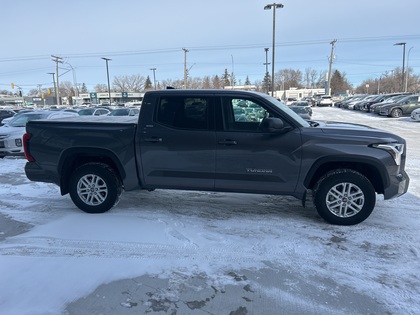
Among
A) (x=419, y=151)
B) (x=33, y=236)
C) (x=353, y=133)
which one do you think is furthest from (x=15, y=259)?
(x=419, y=151)

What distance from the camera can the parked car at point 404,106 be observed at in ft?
80.5

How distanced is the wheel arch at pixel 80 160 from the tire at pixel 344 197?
2979mm

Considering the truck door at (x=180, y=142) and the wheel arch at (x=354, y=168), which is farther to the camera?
the truck door at (x=180, y=142)

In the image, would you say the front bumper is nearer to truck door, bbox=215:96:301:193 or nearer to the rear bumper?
truck door, bbox=215:96:301:193

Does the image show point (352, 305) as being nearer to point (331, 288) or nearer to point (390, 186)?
point (331, 288)

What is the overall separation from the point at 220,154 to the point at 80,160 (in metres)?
→ 2.36

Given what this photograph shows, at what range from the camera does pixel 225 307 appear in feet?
9.73

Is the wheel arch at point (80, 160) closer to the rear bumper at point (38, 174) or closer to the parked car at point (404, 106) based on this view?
the rear bumper at point (38, 174)

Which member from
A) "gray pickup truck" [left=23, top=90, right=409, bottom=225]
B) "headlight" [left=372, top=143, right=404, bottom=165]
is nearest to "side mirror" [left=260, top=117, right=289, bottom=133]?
"gray pickup truck" [left=23, top=90, right=409, bottom=225]

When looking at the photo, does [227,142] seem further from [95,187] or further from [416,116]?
[416,116]

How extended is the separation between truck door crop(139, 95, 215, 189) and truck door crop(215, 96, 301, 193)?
0.18 metres

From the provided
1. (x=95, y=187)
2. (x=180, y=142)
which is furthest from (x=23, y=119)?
(x=180, y=142)

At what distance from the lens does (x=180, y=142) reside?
489cm

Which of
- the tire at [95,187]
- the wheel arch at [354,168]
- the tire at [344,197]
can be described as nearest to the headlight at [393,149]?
the wheel arch at [354,168]
